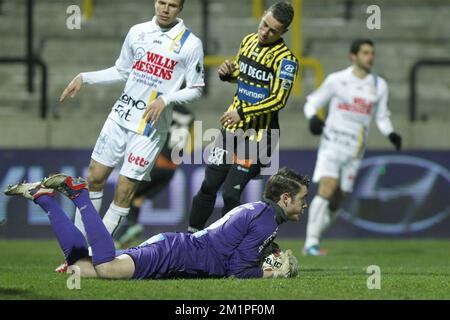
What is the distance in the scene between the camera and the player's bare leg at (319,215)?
Answer: 14.3 m

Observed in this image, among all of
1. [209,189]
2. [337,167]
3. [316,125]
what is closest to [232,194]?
[209,189]

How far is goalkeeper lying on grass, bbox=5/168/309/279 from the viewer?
327 inches


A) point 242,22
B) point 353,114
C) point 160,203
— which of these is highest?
point 242,22

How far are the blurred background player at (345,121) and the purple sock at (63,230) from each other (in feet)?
20.9

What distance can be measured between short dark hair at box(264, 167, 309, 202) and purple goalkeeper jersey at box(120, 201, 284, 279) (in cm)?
10

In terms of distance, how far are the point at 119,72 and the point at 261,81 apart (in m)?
Result: 1.37

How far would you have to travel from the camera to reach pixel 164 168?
1598 cm

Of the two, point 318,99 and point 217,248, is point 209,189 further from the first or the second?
point 318,99

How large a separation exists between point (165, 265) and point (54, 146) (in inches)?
349

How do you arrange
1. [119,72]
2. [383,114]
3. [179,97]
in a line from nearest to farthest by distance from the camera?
[179,97] < [119,72] < [383,114]

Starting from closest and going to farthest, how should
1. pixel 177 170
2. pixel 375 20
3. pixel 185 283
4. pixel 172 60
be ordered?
pixel 185 283, pixel 172 60, pixel 177 170, pixel 375 20

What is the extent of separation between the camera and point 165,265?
8.48 metres
